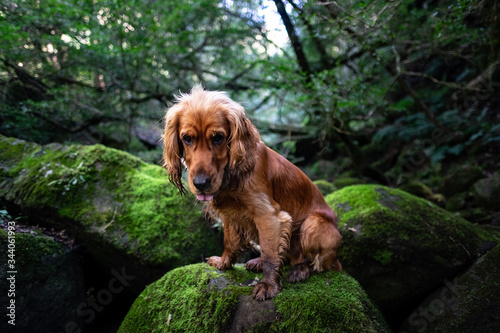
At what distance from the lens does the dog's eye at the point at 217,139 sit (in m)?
2.36

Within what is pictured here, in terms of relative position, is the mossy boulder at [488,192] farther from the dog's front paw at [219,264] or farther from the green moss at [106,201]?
the dog's front paw at [219,264]

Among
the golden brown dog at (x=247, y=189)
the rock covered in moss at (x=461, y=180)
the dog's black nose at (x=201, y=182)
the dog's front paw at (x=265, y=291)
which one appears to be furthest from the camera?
the rock covered in moss at (x=461, y=180)

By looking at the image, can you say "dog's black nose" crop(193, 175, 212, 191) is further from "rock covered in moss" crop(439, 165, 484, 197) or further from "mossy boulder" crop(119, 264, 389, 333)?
"rock covered in moss" crop(439, 165, 484, 197)

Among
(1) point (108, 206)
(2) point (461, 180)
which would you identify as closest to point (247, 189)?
(1) point (108, 206)

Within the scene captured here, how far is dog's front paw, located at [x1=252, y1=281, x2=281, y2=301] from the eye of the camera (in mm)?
2453

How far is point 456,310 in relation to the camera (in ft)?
9.99

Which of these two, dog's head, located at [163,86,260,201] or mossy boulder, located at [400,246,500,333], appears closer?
dog's head, located at [163,86,260,201]

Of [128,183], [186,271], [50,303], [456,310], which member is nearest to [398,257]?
[456,310]

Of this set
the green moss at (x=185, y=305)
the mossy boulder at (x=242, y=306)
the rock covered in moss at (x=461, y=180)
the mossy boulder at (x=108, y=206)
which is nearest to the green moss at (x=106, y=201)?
the mossy boulder at (x=108, y=206)

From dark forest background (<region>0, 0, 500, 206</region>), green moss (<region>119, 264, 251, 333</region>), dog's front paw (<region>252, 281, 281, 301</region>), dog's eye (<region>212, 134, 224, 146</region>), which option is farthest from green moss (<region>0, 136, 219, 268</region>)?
dog's eye (<region>212, 134, 224, 146</region>)

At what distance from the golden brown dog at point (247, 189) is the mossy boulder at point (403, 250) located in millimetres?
902

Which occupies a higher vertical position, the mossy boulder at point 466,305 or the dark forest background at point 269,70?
the dark forest background at point 269,70

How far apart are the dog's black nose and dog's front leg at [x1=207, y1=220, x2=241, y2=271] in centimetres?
98

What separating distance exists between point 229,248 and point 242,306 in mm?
708
